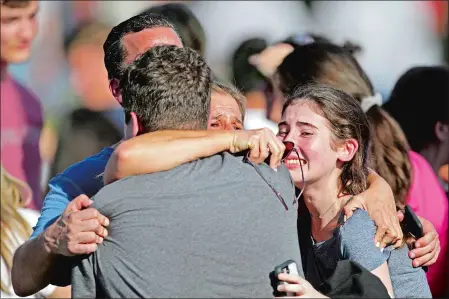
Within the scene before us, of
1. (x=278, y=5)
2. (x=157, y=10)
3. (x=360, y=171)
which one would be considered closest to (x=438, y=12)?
(x=278, y=5)

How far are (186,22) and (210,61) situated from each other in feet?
1.53

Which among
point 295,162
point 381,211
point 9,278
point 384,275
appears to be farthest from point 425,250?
point 9,278

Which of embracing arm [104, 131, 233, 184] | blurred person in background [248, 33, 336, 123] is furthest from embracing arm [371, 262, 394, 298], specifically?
blurred person in background [248, 33, 336, 123]

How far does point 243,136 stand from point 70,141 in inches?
126

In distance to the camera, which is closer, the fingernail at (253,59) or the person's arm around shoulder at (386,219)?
the person's arm around shoulder at (386,219)

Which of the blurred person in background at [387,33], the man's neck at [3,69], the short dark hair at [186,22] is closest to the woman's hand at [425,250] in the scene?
the short dark hair at [186,22]

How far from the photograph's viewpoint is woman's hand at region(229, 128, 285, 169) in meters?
2.60

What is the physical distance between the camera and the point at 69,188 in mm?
2904

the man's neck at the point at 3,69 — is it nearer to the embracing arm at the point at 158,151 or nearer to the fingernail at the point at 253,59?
the fingernail at the point at 253,59

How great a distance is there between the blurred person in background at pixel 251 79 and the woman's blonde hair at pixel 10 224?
139 centimetres

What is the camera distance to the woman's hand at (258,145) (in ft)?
8.52

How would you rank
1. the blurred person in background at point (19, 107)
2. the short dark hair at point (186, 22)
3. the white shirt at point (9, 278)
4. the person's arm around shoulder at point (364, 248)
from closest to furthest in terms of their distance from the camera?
the person's arm around shoulder at point (364, 248) < the white shirt at point (9, 278) < the short dark hair at point (186, 22) < the blurred person in background at point (19, 107)

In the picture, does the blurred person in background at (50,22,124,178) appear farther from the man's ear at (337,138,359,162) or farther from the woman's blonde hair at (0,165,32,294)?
the man's ear at (337,138,359,162)

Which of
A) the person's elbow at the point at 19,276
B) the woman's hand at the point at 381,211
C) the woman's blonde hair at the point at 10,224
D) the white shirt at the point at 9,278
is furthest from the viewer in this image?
the woman's blonde hair at the point at 10,224
